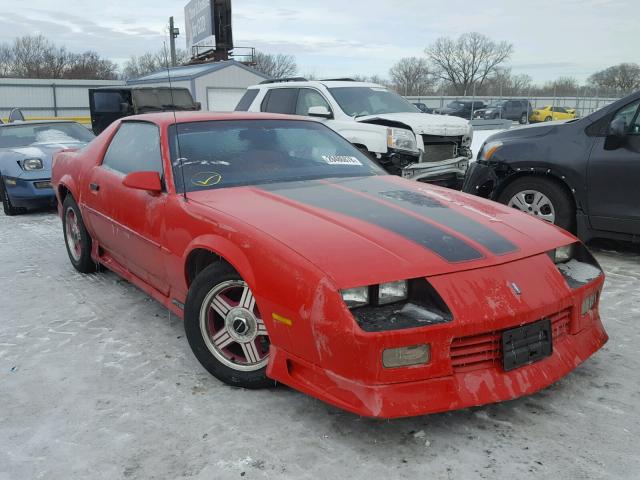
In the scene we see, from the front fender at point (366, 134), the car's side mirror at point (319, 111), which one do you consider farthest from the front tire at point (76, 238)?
the car's side mirror at point (319, 111)

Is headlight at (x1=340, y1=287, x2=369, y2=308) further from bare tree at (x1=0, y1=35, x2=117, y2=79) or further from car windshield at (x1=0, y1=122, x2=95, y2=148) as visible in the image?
bare tree at (x1=0, y1=35, x2=117, y2=79)

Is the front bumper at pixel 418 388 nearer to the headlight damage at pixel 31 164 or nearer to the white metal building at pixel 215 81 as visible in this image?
the headlight damage at pixel 31 164

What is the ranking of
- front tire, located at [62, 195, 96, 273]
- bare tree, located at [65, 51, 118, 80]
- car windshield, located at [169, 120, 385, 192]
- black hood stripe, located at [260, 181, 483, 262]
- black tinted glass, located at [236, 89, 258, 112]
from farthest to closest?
1. bare tree, located at [65, 51, 118, 80]
2. black tinted glass, located at [236, 89, 258, 112]
3. front tire, located at [62, 195, 96, 273]
4. car windshield, located at [169, 120, 385, 192]
5. black hood stripe, located at [260, 181, 483, 262]

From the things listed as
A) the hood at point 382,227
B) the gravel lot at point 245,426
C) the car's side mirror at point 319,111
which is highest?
the car's side mirror at point 319,111

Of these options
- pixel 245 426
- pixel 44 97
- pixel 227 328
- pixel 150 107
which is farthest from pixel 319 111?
pixel 44 97

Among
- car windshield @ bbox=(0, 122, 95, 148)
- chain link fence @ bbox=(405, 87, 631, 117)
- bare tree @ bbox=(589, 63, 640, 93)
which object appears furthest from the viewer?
bare tree @ bbox=(589, 63, 640, 93)

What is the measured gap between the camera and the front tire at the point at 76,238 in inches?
183

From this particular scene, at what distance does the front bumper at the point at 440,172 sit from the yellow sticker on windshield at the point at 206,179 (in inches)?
157

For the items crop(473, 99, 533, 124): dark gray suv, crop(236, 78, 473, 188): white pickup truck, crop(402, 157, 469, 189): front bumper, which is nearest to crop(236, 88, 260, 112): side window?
crop(236, 78, 473, 188): white pickup truck

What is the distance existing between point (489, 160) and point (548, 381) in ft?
11.9

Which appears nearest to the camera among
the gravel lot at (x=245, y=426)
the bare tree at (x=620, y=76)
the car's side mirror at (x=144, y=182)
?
the gravel lot at (x=245, y=426)

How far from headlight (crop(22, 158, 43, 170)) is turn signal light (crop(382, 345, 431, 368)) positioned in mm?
6990

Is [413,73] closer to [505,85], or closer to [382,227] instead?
[505,85]

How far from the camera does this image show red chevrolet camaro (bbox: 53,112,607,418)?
2.22 meters
